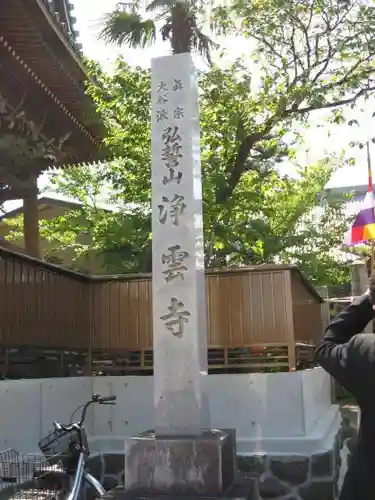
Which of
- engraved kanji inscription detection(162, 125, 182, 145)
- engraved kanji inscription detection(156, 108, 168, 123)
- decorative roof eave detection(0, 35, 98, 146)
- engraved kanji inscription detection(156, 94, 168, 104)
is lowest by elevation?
engraved kanji inscription detection(162, 125, 182, 145)

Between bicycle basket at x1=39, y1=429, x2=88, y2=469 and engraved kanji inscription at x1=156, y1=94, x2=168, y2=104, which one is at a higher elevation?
engraved kanji inscription at x1=156, y1=94, x2=168, y2=104

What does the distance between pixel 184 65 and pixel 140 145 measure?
112 inches

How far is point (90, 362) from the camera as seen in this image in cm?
757

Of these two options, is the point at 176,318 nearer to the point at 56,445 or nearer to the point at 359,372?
the point at 56,445

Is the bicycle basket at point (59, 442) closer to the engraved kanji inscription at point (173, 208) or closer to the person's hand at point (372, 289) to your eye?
the engraved kanji inscription at point (173, 208)

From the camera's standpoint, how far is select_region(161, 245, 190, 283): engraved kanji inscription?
5.73 metres

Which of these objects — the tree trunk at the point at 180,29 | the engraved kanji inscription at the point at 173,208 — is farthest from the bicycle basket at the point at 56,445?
the tree trunk at the point at 180,29

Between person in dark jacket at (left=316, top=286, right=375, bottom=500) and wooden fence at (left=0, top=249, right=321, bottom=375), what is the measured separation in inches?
162

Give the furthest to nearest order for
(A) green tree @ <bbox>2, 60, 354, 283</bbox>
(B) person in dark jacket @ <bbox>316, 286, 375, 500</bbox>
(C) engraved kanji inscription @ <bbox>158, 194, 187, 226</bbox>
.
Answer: (A) green tree @ <bbox>2, 60, 354, 283</bbox> < (C) engraved kanji inscription @ <bbox>158, 194, 187, 226</bbox> < (B) person in dark jacket @ <bbox>316, 286, 375, 500</bbox>

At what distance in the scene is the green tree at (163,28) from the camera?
9.58 m

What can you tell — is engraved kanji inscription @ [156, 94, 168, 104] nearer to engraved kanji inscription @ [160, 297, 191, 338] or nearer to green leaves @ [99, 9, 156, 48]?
engraved kanji inscription @ [160, 297, 191, 338]

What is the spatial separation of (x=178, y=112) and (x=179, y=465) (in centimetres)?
353

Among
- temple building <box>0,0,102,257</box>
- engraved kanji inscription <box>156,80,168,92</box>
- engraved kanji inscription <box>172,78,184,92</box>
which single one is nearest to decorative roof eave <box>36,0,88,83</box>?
temple building <box>0,0,102,257</box>

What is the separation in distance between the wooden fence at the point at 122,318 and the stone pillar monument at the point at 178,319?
128cm
